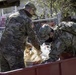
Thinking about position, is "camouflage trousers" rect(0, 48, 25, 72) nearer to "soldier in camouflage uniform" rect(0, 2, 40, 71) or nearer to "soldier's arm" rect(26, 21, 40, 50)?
"soldier in camouflage uniform" rect(0, 2, 40, 71)

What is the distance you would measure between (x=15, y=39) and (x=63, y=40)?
0.80m

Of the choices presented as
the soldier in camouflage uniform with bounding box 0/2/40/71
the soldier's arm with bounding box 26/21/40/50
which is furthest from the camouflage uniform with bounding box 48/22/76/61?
the soldier in camouflage uniform with bounding box 0/2/40/71

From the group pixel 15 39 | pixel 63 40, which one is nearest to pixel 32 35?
pixel 15 39

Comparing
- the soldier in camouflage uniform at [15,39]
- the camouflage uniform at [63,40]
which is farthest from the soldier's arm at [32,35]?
the camouflage uniform at [63,40]

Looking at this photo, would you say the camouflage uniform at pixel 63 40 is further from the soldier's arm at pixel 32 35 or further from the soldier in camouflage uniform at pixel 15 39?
the soldier in camouflage uniform at pixel 15 39

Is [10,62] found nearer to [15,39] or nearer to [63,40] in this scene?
[15,39]

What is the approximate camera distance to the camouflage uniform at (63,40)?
477 centimetres

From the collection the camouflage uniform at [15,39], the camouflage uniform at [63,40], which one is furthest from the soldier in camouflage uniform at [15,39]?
the camouflage uniform at [63,40]

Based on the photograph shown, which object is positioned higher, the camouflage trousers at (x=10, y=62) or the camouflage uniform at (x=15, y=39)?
the camouflage uniform at (x=15, y=39)

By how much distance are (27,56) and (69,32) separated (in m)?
0.86

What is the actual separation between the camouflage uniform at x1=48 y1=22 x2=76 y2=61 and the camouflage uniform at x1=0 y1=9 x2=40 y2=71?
42cm

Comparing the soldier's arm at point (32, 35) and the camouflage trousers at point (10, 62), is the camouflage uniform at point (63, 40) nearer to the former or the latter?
the soldier's arm at point (32, 35)

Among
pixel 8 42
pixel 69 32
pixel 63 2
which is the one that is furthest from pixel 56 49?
pixel 63 2

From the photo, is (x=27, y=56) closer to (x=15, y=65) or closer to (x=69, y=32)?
(x=15, y=65)
